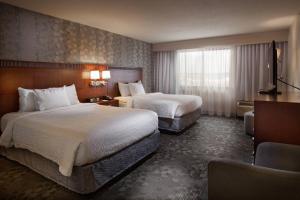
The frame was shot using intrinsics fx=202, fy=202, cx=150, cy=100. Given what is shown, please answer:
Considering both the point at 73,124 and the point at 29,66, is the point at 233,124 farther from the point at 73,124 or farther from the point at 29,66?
the point at 29,66

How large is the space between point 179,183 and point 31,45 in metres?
3.43

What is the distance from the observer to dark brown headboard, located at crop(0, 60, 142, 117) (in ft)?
10.9

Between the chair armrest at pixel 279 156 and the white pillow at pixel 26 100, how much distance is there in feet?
11.1

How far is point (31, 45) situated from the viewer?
3.66 meters

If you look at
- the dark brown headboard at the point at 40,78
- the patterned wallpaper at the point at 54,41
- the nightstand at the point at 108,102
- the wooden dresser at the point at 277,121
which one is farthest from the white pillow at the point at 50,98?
the wooden dresser at the point at 277,121

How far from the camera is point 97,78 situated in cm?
486

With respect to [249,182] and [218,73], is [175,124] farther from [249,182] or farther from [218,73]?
[249,182]

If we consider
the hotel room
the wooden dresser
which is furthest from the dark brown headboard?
the wooden dresser

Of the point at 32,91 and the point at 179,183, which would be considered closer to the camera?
the point at 179,183

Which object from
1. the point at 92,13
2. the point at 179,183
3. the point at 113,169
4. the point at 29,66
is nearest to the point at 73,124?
the point at 113,169

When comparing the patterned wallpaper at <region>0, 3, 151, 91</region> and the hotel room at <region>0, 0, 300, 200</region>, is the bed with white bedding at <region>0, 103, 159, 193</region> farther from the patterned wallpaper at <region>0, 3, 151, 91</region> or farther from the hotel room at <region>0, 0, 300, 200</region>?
the patterned wallpaper at <region>0, 3, 151, 91</region>

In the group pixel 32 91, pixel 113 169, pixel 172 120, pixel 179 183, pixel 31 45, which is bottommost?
pixel 179 183

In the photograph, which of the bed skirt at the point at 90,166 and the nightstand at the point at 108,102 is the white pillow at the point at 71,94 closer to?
the nightstand at the point at 108,102

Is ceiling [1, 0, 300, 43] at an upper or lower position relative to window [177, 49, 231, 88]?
upper
